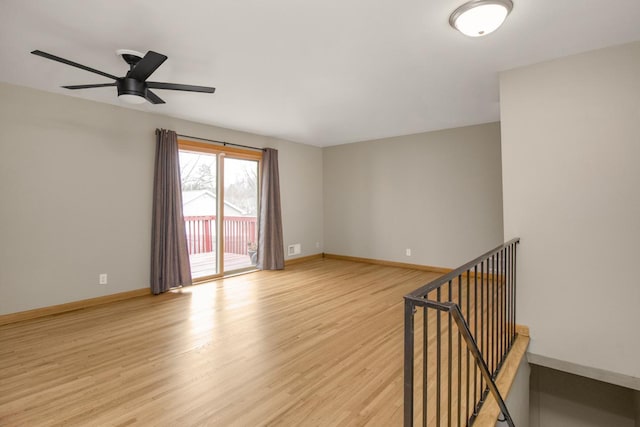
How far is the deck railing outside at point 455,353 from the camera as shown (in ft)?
4.17

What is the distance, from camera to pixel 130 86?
264cm

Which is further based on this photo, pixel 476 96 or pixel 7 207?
pixel 476 96

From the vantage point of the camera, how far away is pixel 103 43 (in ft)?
8.24

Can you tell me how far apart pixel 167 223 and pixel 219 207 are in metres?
0.96

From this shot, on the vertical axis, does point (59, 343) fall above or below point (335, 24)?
below

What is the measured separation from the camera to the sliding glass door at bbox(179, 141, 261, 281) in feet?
16.6

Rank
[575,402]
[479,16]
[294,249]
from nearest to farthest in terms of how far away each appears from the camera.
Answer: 1. [479,16]
2. [575,402]
3. [294,249]

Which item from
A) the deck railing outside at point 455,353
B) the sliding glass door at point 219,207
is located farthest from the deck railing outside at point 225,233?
the deck railing outside at point 455,353

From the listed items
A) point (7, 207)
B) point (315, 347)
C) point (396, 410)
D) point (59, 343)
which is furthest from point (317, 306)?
point (7, 207)

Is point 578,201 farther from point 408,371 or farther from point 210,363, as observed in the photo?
point 210,363

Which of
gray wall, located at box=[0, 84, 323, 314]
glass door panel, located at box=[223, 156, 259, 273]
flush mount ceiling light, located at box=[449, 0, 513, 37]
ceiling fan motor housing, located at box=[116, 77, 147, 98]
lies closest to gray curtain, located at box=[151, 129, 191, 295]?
gray wall, located at box=[0, 84, 323, 314]

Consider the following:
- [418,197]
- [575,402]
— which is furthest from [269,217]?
[575,402]

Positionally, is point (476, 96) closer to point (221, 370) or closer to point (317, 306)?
point (317, 306)

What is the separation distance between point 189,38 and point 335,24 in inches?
43.8
